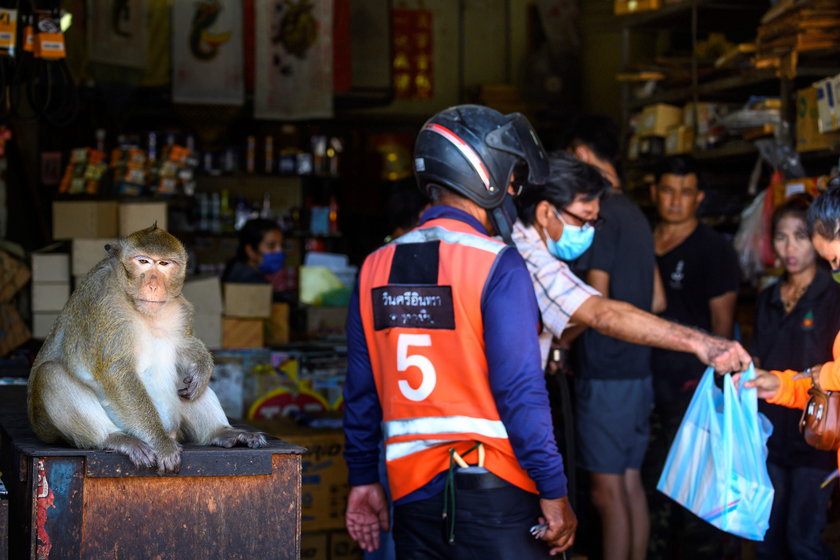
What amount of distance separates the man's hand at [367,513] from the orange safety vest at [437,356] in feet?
0.69

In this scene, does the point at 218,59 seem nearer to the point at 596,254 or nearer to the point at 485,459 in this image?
the point at 596,254

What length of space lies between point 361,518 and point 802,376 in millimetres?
1362

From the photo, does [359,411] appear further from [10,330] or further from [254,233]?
[254,233]

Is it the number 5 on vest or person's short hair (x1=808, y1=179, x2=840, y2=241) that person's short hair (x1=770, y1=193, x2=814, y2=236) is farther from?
the number 5 on vest

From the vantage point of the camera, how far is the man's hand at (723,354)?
110 inches

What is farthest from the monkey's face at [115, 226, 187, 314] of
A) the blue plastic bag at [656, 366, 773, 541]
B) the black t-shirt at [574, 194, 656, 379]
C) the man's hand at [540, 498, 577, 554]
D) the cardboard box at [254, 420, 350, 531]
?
the cardboard box at [254, 420, 350, 531]

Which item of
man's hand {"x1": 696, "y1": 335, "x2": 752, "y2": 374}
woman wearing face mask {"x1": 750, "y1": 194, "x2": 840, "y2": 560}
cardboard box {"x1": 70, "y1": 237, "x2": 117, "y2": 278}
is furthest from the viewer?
cardboard box {"x1": 70, "y1": 237, "x2": 117, "y2": 278}

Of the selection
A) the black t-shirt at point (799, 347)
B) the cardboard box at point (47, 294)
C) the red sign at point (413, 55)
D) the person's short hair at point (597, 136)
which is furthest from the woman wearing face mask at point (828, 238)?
the red sign at point (413, 55)

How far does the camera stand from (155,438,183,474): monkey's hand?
207 centimetres

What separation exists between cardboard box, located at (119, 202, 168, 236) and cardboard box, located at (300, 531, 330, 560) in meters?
1.96

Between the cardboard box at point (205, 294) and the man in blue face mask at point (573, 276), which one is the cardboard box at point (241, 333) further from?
the man in blue face mask at point (573, 276)

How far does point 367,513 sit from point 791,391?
1.30 metres

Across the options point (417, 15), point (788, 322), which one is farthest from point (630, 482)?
point (417, 15)

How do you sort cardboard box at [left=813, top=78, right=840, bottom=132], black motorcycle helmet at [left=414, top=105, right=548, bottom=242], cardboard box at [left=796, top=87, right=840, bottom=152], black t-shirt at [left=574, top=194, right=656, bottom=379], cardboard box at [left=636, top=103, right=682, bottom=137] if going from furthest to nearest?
cardboard box at [left=636, top=103, right=682, bottom=137], cardboard box at [left=796, top=87, right=840, bottom=152], cardboard box at [left=813, top=78, right=840, bottom=132], black t-shirt at [left=574, top=194, right=656, bottom=379], black motorcycle helmet at [left=414, top=105, right=548, bottom=242]
